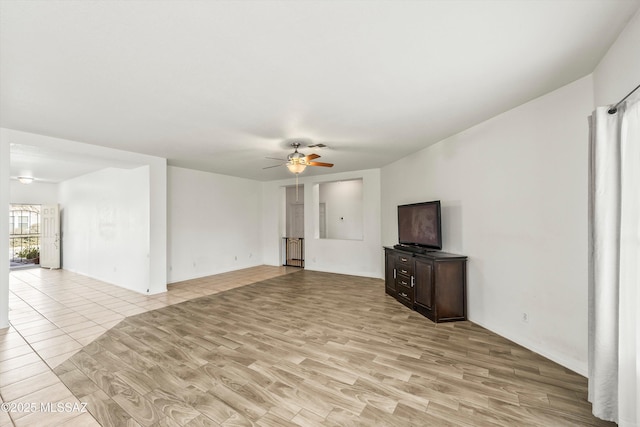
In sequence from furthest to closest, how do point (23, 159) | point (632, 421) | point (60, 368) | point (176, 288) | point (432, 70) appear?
point (176, 288) < point (23, 159) < point (60, 368) < point (432, 70) < point (632, 421)

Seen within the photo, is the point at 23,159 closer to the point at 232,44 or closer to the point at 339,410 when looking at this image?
the point at 232,44

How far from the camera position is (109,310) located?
14.3 ft

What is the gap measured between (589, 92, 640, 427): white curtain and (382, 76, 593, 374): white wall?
691mm

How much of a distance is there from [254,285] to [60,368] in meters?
3.52

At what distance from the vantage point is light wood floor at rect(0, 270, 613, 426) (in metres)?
1.96

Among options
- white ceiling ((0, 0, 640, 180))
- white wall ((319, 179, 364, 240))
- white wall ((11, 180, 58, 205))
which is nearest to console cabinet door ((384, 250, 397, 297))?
white ceiling ((0, 0, 640, 180))

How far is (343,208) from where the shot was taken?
32.2 ft

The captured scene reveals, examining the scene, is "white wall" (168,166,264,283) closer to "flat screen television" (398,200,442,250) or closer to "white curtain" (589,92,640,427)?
"flat screen television" (398,200,442,250)

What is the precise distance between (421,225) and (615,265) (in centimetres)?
275

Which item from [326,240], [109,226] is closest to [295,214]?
[326,240]

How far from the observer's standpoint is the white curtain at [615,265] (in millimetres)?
1682

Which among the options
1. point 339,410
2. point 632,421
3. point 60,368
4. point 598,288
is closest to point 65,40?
point 60,368

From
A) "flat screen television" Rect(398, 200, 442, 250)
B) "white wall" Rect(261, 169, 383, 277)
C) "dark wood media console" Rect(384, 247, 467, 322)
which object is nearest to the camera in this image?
"dark wood media console" Rect(384, 247, 467, 322)

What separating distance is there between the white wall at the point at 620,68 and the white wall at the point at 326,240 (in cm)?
455
